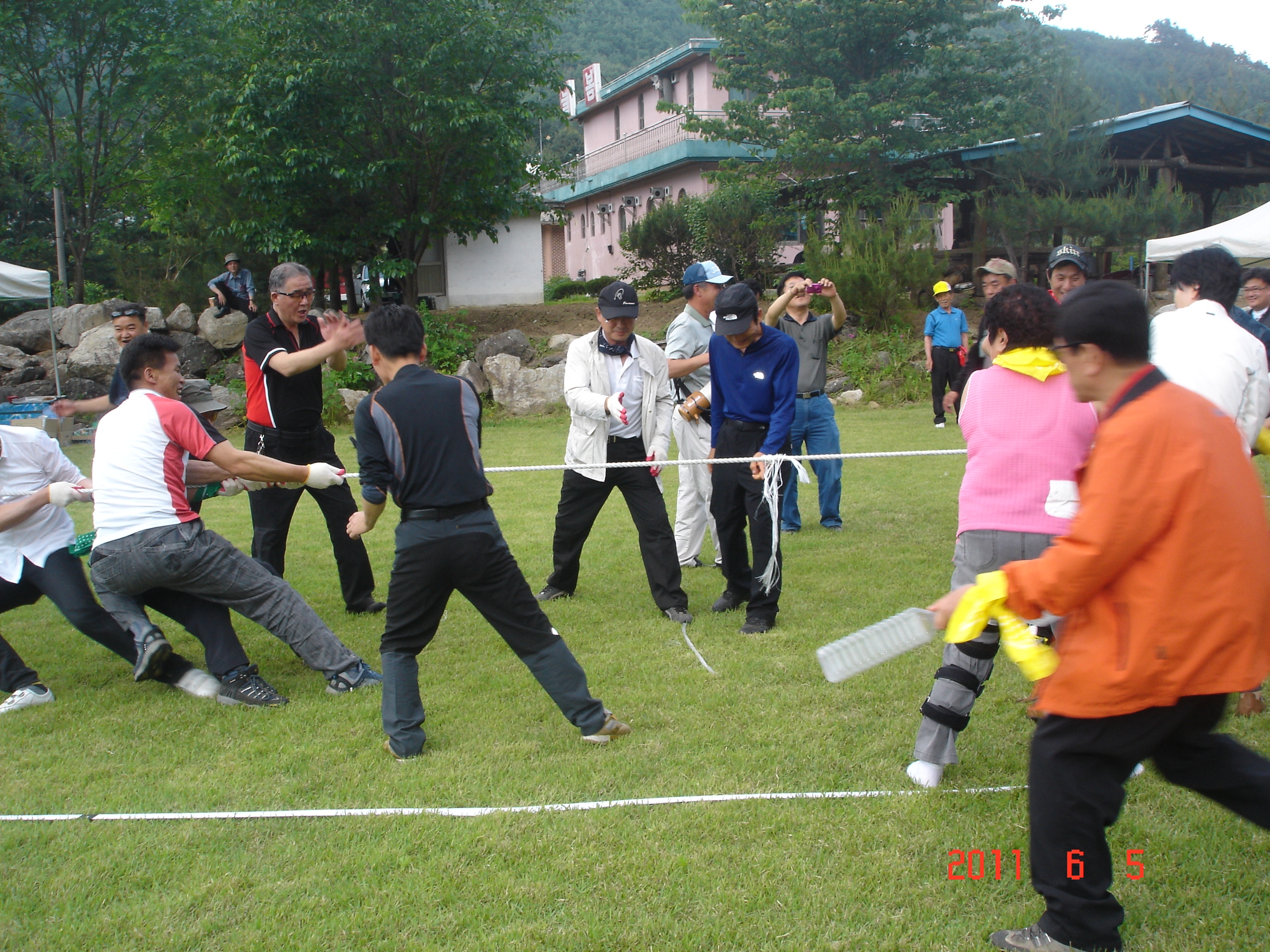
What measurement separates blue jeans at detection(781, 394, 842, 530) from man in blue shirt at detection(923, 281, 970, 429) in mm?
5739

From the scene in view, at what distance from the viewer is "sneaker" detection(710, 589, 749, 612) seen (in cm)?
604

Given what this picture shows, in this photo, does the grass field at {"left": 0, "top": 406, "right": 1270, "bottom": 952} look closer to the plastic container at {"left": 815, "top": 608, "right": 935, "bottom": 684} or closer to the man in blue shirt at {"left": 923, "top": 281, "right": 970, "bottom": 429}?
the plastic container at {"left": 815, "top": 608, "right": 935, "bottom": 684}

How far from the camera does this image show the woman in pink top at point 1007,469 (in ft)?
11.0

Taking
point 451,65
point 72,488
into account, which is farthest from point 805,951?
point 451,65

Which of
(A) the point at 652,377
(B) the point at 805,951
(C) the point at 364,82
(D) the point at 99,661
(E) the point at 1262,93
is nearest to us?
(B) the point at 805,951

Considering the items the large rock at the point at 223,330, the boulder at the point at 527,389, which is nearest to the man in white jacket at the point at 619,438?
the boulder at the point at 527,389

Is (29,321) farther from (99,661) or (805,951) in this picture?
(805,951)

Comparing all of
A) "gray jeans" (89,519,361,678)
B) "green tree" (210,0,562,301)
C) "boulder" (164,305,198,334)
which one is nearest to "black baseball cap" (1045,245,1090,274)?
"gray jeans" (89,519,361,678)

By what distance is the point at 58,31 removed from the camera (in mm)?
23969

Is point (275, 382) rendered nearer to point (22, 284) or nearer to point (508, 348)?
point (22, 284)

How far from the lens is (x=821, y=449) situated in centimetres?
823

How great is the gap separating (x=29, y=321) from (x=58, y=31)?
26.9 feet

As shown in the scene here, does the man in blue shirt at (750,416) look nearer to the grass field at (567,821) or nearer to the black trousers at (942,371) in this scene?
the grass field at (567,821)

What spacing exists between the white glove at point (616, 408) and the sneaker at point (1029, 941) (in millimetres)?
3770
